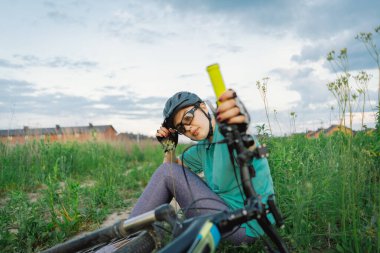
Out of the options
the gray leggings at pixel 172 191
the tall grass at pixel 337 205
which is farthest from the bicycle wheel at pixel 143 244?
the tall grass at pixel 337 205

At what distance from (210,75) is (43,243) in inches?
120

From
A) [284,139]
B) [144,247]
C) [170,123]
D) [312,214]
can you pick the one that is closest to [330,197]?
[312,214]

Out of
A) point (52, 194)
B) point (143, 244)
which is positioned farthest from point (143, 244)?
point (52, 194)

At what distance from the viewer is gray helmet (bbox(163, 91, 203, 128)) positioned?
9.30 feet

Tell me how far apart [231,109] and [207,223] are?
48 cm

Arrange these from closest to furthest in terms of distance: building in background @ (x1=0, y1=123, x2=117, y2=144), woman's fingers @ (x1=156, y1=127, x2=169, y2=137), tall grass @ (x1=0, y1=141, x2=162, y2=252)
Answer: woman's fingers @ (x1=156, y1=127, x2=169, y2=137) → tall grass @ (x1=0, y1=141, x2=162, y2=252) → building in background @ (x1=0, y1=123, x2=117, y2=144)

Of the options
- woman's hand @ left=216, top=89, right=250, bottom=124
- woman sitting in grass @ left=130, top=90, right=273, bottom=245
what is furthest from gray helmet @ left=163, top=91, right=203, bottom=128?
woman's hand @ left=216, top=89, right=250, bottom=124

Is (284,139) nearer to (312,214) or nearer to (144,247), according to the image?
(312,214)

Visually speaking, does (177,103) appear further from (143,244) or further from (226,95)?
(226,95)

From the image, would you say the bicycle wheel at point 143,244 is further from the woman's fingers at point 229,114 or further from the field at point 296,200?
the field at point 296,200

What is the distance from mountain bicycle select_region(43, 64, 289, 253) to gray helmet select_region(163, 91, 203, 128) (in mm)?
1033

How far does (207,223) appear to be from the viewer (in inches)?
56.2

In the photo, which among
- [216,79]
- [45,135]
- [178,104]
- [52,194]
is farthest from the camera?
[45,135]

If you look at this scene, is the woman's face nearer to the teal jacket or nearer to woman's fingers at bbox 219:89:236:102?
the teal jacket
